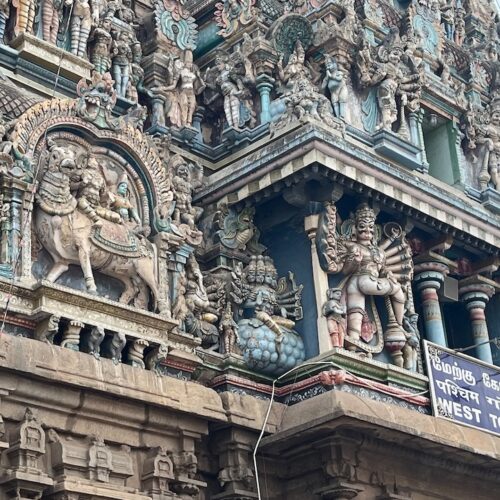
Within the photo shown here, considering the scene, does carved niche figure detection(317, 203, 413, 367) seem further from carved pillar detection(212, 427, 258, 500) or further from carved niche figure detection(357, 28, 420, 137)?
carved pillar detection(212, 427, 258, 500)

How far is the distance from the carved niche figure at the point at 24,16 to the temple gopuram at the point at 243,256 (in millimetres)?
27

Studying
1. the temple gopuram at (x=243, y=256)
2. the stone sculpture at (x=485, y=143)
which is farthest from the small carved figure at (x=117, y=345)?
the stone sculpture at (x=485, y=143)

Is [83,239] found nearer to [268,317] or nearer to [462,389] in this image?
[268,317]

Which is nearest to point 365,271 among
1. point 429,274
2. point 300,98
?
point 429,274

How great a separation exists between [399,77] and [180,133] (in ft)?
10.7

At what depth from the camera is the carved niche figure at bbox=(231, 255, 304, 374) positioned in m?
14.3

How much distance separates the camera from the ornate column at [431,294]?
53.4 ft

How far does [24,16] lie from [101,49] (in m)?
1.15

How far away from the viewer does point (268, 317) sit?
47.6 feet

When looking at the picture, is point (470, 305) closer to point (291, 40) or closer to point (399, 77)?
point (399, 77)

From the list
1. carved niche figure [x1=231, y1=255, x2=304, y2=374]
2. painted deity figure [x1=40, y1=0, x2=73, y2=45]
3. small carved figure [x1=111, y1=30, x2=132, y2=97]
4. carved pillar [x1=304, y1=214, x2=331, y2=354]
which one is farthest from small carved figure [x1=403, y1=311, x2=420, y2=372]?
painted deity figure [x1=40, y1=0, x2=73, y2=45]

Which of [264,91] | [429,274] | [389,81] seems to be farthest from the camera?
[389,81]

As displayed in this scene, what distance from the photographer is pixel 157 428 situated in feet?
42.4

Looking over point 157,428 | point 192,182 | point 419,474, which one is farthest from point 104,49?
point 419,474
